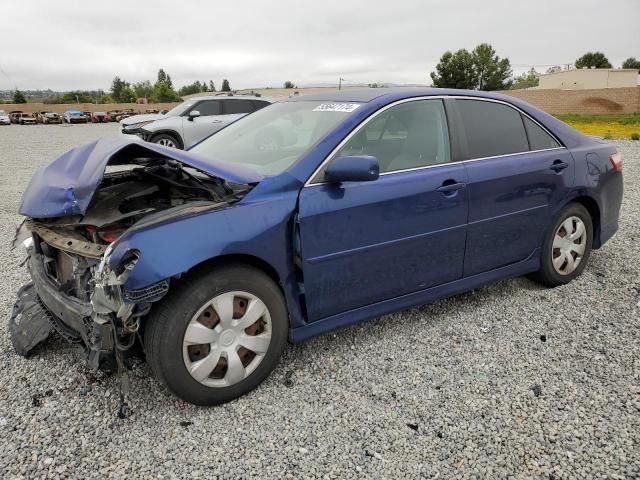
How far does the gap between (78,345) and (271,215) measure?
127 cm

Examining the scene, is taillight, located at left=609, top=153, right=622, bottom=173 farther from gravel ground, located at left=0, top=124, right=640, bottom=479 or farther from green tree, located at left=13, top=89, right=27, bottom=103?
green tree, located at left=13, top=89, right=27, bottom=103

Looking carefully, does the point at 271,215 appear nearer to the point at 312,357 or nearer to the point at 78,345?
the point at 312,357

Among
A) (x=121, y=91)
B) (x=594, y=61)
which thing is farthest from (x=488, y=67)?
(x=121, y=91)

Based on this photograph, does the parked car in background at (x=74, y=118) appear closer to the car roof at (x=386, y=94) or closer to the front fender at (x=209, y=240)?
the car roof at (x=386, y=94)

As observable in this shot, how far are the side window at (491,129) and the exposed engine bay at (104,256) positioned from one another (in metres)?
1.72

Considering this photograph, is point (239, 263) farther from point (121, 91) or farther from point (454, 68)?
point (121, 91)

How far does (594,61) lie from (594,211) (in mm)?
95628

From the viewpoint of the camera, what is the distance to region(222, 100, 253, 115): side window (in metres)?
13.5

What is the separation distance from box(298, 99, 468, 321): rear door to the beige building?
167 ft

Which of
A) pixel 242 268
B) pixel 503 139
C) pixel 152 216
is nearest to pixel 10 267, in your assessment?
pixel 152 216

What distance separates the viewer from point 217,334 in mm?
2500

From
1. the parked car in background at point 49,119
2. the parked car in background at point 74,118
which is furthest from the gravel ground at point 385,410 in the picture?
the parked car in background at point 49,119

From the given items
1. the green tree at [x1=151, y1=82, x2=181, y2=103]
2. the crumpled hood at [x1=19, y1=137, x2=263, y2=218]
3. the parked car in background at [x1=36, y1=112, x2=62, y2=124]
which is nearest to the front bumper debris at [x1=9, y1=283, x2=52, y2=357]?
the crumpled hood at [x1=19, y1=137, x2=263, y2=218]

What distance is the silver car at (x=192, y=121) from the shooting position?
40.7 feet
